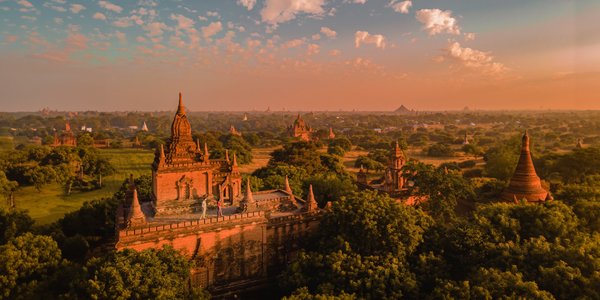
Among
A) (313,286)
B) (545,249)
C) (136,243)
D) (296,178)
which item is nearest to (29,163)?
(296,178)

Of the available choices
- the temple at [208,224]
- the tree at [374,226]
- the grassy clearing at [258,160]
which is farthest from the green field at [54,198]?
the tree at [374,226]

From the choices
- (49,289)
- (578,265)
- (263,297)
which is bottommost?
(263,297)

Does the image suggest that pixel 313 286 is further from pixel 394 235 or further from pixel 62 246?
pixel 62 246

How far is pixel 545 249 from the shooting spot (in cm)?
1969

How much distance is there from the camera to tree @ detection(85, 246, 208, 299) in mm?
18109

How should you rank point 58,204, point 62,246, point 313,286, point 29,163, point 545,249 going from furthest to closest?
point 29,163
point 58,204
point 62,246
point 313,286
point 545,249

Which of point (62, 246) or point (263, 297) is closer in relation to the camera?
point (263, 297)

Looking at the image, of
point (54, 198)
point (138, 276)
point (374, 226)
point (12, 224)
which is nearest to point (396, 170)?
point (374, 226)

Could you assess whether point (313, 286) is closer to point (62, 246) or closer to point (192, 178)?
point (192, 178)

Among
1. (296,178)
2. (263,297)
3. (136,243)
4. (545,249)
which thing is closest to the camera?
(545,249)

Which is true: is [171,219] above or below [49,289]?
above

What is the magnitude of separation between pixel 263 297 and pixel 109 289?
9874mm

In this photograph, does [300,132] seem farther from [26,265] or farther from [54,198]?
[26,265]

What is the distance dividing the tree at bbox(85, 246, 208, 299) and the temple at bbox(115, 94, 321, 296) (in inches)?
93.5
